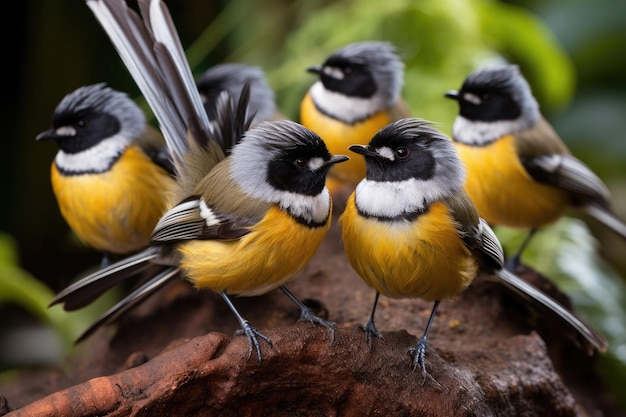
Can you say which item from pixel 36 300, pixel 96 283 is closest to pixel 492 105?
pixel 96 283

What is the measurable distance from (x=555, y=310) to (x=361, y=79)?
5.92 feet

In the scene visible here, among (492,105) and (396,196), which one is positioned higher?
(396,196)

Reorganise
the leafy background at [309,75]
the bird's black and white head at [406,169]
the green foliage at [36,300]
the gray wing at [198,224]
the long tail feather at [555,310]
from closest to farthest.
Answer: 1. the bird's black and white head at [406,169]
2. the gray wing at [198,224]
3. the long tail feather at [555,310]
4. the green foliage at [36,300]
5. the leafy background at [309,75]

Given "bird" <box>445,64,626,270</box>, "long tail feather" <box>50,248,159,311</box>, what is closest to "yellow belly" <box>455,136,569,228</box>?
"bird" <box>445,64,626,270</box>

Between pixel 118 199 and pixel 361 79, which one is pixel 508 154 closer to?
pixel 361 79

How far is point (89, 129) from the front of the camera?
407 cm

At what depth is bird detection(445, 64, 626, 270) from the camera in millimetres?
4344

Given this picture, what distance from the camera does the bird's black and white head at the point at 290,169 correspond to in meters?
3.09

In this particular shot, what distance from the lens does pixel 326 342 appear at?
286 centimetres

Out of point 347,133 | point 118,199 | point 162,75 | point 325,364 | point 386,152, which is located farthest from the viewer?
point 347,133

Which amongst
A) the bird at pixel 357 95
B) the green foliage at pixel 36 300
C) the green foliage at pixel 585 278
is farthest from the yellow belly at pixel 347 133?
the green foliage at pixel 36 300

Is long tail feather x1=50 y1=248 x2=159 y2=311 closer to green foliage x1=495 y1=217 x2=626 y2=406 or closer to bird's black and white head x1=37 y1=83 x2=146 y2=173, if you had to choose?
bird's black and white head x1=37 y1=83 x2=146 y2=173

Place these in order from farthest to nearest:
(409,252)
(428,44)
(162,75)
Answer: (428,44), (162,75), (409,252)

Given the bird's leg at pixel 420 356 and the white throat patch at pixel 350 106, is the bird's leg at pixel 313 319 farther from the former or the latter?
the white throat patch at pixel 350 106
